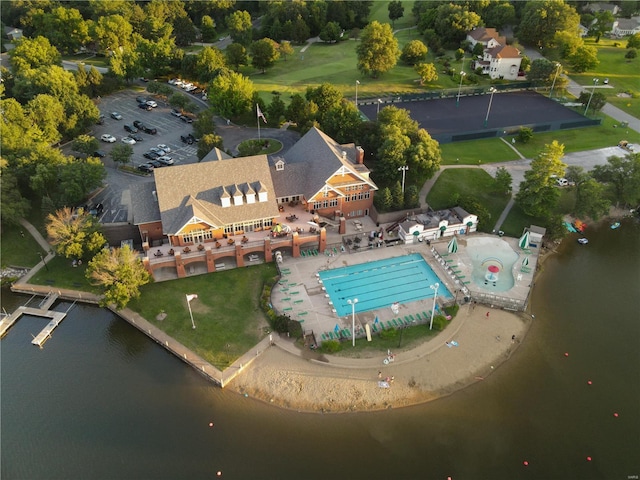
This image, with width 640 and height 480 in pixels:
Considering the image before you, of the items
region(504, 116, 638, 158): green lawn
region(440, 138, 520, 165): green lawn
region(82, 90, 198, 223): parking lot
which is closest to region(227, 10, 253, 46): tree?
region(82, 90, 198, 223): parking lot

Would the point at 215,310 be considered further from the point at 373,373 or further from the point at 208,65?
the point at 208,65

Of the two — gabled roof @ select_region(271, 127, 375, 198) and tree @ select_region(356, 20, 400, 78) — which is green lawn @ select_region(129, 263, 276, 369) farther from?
tree @ select_region(356, 20, 400, 78)

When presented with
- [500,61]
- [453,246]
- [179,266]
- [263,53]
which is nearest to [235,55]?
[263,53]

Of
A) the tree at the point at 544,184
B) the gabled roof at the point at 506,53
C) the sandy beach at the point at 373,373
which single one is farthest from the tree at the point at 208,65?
the sandy beach at the point at 373,373

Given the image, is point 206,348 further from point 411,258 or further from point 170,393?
point 411,258

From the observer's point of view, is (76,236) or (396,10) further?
(396,10)

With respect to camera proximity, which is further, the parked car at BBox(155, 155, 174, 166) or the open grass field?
the open grass field
